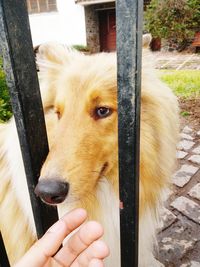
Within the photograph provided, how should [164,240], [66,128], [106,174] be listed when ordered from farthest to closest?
[164,240], [106,174], [66,128]

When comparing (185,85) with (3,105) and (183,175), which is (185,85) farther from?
(3,105)

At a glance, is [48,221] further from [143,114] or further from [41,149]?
[143,114]

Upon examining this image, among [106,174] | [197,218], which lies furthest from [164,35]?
[106,174]

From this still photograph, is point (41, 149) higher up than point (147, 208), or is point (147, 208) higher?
point (41, 149)

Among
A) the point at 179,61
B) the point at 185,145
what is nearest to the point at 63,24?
the point at 179,61

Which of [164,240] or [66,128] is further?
[164,240]

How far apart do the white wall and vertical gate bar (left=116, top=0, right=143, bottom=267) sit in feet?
60.1

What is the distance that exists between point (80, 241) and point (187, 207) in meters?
2.33

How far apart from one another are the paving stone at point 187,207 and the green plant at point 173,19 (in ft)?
43.5

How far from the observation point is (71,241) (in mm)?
1183

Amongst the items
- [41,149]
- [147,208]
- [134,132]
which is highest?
[134,132]

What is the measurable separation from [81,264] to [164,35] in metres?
16.2

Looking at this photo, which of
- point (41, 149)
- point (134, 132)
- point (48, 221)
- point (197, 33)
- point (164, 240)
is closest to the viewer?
point (134, 132)

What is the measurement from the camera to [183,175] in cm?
385
